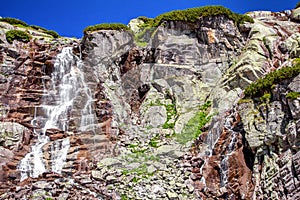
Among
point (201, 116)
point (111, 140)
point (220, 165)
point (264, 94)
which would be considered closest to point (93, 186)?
point (111, 140)

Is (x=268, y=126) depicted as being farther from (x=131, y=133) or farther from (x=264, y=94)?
(x=131, y=133)

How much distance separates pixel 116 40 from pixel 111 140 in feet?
40.0

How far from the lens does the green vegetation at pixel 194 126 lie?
27094mm

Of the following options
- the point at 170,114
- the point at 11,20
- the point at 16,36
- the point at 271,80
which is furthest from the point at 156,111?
the point at 11,20

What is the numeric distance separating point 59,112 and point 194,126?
37.5 feet

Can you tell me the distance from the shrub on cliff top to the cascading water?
10.0m

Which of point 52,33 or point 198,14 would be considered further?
point 52,33

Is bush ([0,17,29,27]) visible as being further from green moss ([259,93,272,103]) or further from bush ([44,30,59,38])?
green moss ([259,93,272,103])

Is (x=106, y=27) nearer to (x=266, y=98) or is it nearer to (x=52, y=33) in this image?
(x=52, y=33)

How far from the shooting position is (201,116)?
94.8 ft

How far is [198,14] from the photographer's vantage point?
36656 millimetres

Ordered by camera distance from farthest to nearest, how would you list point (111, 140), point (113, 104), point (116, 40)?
point (116, 40)
point (113, 104)
point (111, 140)

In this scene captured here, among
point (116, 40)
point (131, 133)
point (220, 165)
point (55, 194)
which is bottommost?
point (55, 194)

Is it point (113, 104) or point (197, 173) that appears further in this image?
point (113, 104)
